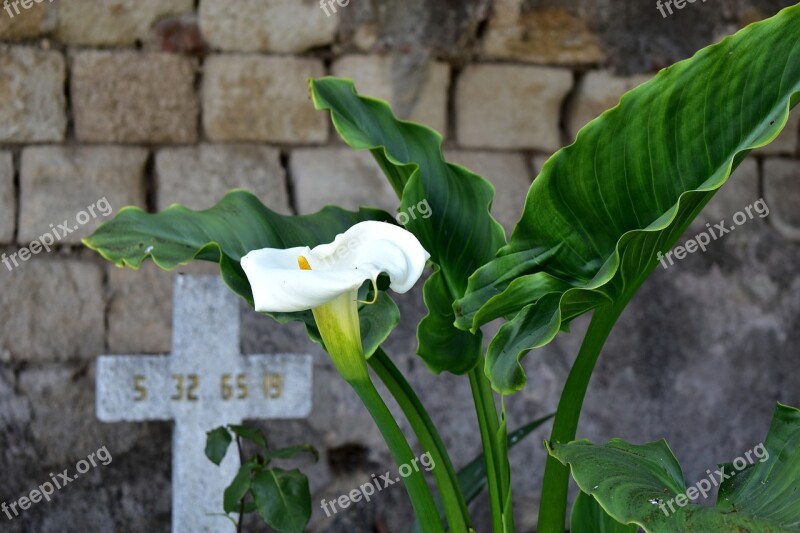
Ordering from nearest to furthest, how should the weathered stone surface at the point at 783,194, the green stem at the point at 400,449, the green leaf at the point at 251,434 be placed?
the green stem at the point at 400,449
the green leaf at the point at 251,434
the weathered stone surface at the point at 783,194

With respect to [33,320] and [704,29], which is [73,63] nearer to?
[33,320]

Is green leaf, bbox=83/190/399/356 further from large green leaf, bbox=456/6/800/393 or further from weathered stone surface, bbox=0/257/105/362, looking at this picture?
weathered stone surface, bbox=0/257/105/362

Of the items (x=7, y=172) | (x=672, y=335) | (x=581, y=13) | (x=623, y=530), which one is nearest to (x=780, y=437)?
(x=623, y=530)

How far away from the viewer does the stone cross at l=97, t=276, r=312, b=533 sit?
180 cm

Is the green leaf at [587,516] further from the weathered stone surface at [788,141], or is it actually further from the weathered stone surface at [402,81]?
the weathered stone surface at [788,141]

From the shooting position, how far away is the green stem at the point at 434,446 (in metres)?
1.22

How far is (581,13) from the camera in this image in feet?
7.68

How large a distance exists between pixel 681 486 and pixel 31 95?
5.57 ft

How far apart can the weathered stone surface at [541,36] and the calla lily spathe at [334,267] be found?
1364 millimetres

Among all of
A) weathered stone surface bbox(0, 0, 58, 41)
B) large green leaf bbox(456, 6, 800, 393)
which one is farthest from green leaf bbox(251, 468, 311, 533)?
weathered stone surface bbox(0, 0, 58, 41)

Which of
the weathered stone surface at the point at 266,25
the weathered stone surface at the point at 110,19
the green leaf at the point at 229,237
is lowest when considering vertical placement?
the green leaf at the point at 229,237

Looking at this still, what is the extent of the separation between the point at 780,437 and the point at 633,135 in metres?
0.39

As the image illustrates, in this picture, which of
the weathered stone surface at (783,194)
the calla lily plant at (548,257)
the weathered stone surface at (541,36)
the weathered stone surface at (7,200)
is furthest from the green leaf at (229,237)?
the weathered stone surface at (783,194)

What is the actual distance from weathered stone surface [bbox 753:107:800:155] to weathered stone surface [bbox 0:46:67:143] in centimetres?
178
